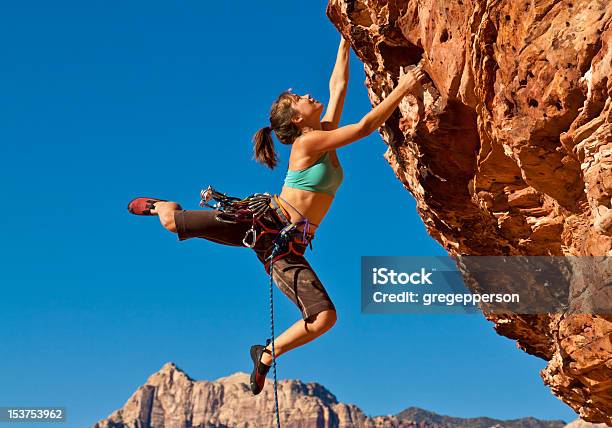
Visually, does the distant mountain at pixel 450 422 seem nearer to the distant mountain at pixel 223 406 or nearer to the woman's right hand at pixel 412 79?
the distant mountain at pixel 223 406

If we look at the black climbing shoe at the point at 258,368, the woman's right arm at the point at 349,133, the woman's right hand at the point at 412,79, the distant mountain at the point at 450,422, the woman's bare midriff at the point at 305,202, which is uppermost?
the distant mountain at the point at 450,422

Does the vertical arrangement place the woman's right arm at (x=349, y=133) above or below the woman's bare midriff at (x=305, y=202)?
above

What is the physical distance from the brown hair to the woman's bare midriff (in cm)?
49

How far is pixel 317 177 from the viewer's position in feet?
27.6

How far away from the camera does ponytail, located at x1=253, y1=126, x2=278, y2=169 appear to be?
29.3 feet

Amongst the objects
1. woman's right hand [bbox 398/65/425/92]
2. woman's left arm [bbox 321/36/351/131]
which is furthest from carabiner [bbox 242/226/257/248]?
woman's right hand [bbox 398/65/425/92]

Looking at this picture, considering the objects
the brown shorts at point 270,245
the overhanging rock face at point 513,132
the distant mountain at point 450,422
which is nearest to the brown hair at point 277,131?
the brown shorts at point 270,245

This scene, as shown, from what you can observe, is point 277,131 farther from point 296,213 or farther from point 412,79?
point 412,79

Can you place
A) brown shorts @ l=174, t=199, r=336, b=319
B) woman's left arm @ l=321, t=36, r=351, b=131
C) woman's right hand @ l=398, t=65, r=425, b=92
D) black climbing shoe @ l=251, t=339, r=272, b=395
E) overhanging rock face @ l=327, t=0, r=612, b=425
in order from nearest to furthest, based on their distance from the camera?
overhanging rock face @ l=327, t=0, r=612, b=425 < brown shorts @ l=174, t=199, r=336, b=319 < black climbing shoe @ l=251, t=339, r=272, b=395 < woman's right hand @ l=398, t=65, r=425, b=92 < woman's left arm @ l=321, t=36, r=351, b=131

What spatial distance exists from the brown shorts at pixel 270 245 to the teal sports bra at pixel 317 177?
0.38 meters

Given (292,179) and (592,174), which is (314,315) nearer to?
(292,179)

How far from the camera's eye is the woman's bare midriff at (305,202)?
8.48 metres

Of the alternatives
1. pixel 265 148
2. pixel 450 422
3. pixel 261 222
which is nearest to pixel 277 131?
pixel 265 148

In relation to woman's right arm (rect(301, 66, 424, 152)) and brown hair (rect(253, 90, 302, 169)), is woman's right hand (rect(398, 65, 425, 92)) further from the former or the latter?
brown hair (rect(253, 90, 302, 169))
